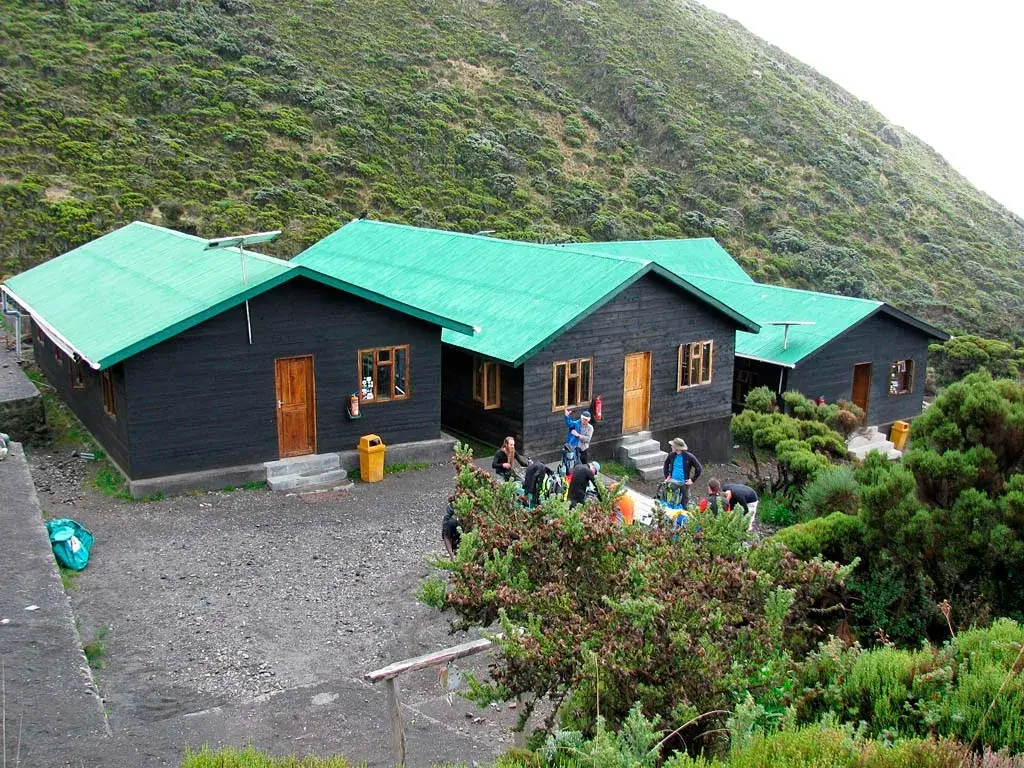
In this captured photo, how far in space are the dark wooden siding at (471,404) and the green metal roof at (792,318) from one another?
8126 millimetres

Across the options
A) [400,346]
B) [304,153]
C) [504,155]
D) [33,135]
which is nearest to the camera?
[400,346]

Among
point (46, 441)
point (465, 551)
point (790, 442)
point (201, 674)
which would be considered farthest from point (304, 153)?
point (465, 551)

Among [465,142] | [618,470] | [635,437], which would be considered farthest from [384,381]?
[465,142]

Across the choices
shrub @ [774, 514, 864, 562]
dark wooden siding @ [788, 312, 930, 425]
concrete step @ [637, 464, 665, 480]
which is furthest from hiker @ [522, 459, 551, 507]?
dark wooden siding @ [788, 312, 930, 425]

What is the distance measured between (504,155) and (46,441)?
34.8m

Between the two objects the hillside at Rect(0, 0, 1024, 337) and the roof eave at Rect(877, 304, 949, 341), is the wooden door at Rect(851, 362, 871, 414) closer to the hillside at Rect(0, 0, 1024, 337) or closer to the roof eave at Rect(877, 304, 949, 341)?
the roof eave at Rect(877, 304, 949, 341)

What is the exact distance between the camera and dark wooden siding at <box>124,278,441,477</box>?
15.8m

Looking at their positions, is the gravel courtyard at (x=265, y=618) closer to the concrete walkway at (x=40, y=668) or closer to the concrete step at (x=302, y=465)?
the concrete step at (x=302, y=465)

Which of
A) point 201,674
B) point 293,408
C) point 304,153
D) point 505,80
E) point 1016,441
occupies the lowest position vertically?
point 201,674

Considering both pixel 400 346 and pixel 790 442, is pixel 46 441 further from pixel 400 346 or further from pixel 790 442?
pixel 790 442

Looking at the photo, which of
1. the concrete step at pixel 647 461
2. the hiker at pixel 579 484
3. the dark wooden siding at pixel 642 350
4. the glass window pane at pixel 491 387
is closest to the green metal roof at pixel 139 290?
the glass window pane at pixel 491 387

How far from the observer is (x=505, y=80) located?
57125mm

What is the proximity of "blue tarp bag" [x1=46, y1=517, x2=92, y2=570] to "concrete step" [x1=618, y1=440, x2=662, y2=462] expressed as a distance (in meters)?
11.4

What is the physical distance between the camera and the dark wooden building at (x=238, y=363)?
1573 cm
